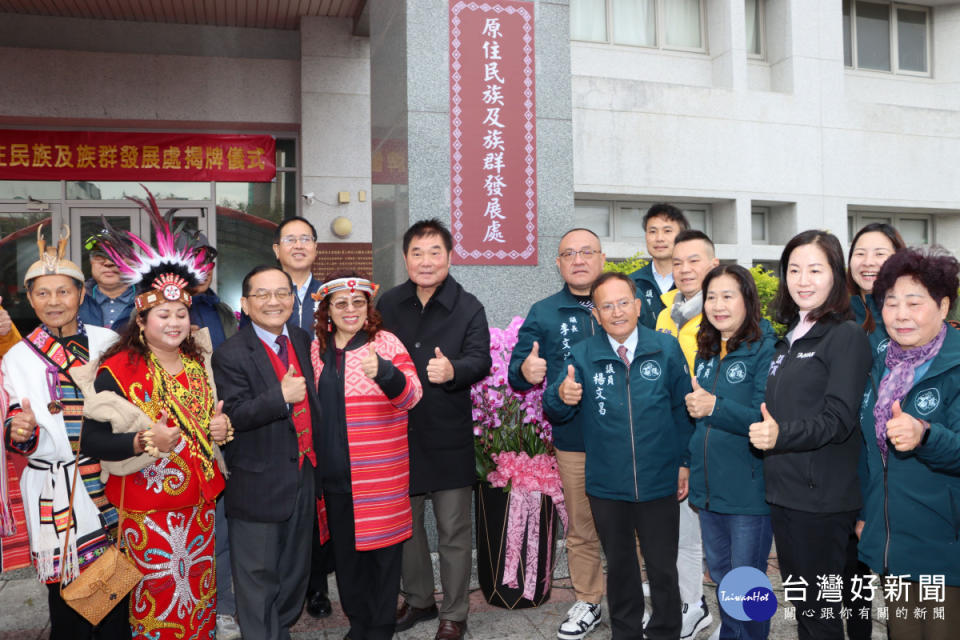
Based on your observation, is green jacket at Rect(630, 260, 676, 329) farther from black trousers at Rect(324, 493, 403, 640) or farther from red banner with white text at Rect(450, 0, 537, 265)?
black trousers at Rect(324, 493, 403, 640)

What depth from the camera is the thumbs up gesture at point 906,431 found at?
2414 mm

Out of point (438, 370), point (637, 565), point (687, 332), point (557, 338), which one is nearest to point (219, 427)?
point (438, 370)

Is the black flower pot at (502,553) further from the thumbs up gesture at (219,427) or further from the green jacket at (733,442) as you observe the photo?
the thumbs up gesture at (219,427)

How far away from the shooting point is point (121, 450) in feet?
9.57

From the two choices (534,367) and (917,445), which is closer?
(917,445)

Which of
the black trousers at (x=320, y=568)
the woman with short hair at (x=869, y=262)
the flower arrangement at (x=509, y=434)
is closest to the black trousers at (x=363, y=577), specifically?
the black trousers at (x=320, y=568)

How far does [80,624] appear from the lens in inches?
124

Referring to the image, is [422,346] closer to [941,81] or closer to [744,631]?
[744,631]

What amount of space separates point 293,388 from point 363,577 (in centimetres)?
102

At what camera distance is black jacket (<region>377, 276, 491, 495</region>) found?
12.4 ft

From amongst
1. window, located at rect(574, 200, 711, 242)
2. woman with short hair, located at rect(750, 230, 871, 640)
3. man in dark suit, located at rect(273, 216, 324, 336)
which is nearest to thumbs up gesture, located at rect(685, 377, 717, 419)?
woman with short hair, located at rect(750, 230, 871, 640)

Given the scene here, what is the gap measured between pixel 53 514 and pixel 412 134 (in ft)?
11.2

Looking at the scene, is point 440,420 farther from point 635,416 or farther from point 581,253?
point 581,253

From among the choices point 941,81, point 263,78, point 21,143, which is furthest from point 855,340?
point 941,81
